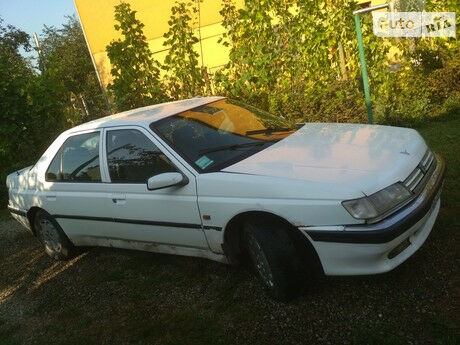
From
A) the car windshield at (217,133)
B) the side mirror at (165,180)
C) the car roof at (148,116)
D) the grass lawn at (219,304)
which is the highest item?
the car roof at (148,116)

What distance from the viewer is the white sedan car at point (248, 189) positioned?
2844 millimetres

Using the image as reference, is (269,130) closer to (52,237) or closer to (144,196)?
(144,196)

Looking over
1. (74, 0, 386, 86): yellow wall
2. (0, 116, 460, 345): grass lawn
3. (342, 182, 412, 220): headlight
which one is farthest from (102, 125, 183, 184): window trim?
(74, 0, 386, 86): yellow wall

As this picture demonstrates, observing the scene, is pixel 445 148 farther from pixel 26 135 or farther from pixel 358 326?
Answer: pixel 26 135

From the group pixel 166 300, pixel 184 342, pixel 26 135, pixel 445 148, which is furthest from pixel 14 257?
pixel 445 148

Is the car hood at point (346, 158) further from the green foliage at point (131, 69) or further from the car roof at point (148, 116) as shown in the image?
the green foliage at point (131, 69)

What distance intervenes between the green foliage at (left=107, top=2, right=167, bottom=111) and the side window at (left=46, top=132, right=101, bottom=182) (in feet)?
Answer: 13.3

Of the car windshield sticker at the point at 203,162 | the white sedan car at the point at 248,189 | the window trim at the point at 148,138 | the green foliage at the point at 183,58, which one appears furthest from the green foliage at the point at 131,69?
the car windshield sticker at the point at 203,162

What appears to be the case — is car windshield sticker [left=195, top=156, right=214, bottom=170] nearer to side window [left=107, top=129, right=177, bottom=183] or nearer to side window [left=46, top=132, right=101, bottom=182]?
side window [left=107, top=129, right=177, bottom=183]

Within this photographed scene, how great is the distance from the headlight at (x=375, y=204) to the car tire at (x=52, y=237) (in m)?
3.35

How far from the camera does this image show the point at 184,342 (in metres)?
3.18

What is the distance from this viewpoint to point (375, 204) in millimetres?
2789

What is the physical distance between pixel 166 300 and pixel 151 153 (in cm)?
123

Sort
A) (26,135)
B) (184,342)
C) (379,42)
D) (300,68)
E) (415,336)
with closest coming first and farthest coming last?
(415,336) < (184,342) < (379,42) < (300,68) < (26,135)
